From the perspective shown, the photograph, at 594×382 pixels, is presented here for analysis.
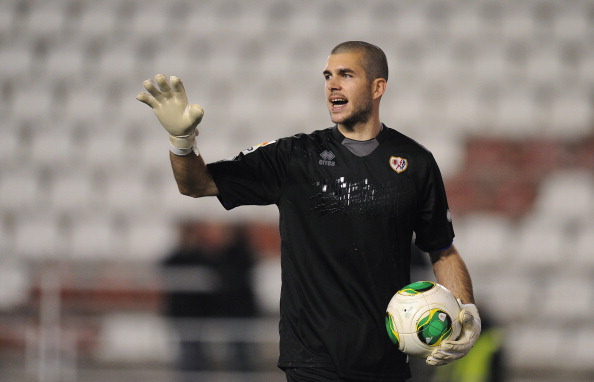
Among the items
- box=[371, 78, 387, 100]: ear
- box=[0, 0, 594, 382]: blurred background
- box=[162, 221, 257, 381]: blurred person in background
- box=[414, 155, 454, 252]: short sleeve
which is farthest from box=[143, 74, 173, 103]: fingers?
box=[0, 0, 594, 382]: blurred background

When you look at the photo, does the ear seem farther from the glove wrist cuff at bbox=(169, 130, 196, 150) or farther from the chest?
the glove wrist cuff at bbox=(169, 130, 196, 150)

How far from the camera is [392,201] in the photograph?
131 inches

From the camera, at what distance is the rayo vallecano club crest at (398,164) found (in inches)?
133

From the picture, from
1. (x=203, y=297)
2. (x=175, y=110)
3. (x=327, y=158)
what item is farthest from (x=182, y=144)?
(x=203, y=297)

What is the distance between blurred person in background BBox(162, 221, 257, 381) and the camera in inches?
258

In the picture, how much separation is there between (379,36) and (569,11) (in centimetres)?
190

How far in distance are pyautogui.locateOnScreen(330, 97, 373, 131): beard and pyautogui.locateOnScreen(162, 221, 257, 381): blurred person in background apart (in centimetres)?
345

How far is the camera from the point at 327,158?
133 inches

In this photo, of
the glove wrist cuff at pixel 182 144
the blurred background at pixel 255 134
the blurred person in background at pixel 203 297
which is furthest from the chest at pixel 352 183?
the blurred background at pixel 255 134

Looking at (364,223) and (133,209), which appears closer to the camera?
(364,223)

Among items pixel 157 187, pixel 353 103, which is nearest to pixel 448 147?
pixel 157 187

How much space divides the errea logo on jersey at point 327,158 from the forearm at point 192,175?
42cm

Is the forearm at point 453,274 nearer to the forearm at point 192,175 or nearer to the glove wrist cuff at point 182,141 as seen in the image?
the forearm at point 192,175

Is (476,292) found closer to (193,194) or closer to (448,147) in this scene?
(448,147)
